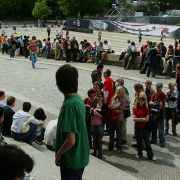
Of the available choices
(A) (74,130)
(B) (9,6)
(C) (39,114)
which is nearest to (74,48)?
(C) (39,114)

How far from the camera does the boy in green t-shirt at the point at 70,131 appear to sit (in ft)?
10.0

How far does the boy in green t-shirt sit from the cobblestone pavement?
10.7 feet

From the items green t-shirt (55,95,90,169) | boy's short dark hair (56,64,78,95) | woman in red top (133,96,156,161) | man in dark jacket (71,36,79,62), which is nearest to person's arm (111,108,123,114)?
woman in red top (133,96,156,161)

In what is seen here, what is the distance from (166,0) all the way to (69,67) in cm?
12148

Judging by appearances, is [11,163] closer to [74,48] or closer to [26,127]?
[26,127]

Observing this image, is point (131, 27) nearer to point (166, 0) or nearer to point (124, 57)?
point (124, 57)

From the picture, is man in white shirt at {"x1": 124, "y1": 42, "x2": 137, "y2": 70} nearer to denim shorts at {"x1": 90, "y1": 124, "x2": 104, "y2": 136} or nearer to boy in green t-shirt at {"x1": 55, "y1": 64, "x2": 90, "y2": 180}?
denim shorts at {"x1": 90, "y1": 124, "x2": 104, "y2": 136}

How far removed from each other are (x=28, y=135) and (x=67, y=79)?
4.22m

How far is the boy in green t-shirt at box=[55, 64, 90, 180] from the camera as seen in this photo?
305 cm

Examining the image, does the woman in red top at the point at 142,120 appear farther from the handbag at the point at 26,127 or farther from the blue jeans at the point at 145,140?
the handbag at the point at 26,127

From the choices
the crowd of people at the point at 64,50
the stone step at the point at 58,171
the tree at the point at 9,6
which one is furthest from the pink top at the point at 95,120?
the tree at the point at 9,6

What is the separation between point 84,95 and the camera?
41.4 feet

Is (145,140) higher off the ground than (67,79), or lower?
lower

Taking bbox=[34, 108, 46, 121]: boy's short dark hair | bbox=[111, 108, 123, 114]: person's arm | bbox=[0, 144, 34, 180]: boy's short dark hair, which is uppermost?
bbox=[0, 144, 34, 180]: boy's short dark hair
